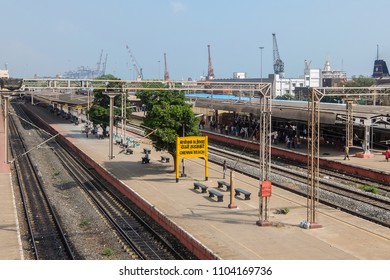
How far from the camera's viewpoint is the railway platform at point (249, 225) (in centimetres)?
1516

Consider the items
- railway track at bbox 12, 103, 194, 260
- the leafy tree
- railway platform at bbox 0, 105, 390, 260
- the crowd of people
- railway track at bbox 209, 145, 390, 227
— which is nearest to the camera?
railway platform at bbox 0, 105, 390, 260

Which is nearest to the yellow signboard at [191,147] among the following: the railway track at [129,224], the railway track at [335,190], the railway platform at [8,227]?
the railway track at [129,224]

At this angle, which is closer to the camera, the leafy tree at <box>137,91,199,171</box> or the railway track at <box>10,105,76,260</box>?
the railway track at <box>10,105,76,260</box>

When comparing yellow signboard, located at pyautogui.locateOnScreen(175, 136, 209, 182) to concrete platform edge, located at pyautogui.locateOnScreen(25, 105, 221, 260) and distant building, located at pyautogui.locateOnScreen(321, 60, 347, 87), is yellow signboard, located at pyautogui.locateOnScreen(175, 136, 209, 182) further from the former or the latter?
distant building, located at pyautogui.locateOnScreen(321, 60, 347, 87)

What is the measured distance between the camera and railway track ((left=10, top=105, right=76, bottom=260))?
16891mm

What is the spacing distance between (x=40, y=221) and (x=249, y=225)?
25.9 feet

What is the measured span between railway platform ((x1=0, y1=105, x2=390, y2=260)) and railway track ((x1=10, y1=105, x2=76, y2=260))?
3365 mm

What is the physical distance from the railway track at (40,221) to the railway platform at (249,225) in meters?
3.37

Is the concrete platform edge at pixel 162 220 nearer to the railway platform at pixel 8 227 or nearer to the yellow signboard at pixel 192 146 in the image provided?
the yellow signboard at pixel 192 146

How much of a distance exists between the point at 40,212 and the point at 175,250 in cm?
816

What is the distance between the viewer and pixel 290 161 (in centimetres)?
3738

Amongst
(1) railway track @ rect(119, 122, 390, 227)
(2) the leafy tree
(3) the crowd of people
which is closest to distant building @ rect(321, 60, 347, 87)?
(3) the crowd of people
